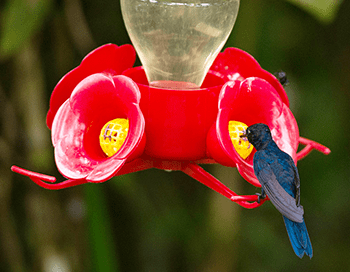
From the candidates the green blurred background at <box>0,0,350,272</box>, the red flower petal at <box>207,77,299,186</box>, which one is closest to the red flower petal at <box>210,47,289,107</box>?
the red flower petal at <box>207,77,299,186</box>

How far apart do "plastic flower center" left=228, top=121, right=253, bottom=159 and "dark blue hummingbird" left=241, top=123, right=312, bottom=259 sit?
7 cm

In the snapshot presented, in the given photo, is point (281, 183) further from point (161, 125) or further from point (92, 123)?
point (92, 123)

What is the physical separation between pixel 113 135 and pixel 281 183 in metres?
0.36

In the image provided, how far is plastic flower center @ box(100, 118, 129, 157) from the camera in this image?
3.19ft

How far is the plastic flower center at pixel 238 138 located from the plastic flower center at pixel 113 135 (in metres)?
0.23

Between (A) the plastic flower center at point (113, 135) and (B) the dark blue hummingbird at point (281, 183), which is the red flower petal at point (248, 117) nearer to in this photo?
(B) the dark blue hummingbird at point (281, 183)

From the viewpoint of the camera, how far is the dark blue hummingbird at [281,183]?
82 cm

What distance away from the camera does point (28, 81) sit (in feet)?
6.92

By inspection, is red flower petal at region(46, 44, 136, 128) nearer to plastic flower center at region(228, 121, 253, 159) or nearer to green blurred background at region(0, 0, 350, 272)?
plastic flower center at region(228, 121, 253, 159)

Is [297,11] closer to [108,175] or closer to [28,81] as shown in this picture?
[28,81]

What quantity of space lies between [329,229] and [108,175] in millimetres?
2466

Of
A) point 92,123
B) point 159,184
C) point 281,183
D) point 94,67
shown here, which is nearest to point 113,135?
point 92,123

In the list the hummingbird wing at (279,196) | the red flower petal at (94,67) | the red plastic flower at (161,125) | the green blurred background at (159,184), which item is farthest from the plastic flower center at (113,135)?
the green blurred background at (159,184)

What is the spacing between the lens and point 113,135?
0.98m
